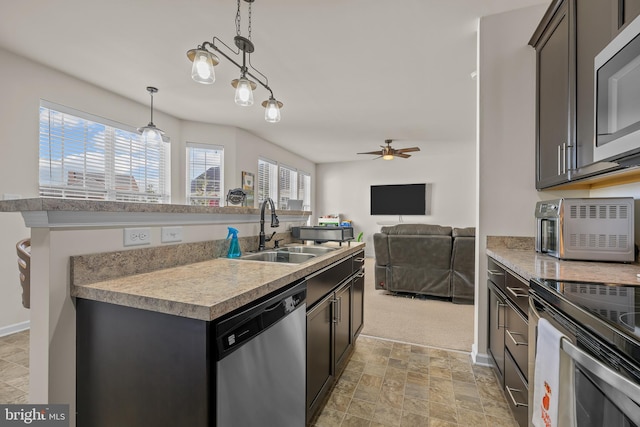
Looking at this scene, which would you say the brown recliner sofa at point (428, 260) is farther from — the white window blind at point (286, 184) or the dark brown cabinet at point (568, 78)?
the white window blind at point (286, 184)

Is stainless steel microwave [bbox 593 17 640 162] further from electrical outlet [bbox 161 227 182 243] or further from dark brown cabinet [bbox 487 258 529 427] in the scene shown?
electrical outlet [bbox 161 227 182 243]

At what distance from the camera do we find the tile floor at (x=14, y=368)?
175cm

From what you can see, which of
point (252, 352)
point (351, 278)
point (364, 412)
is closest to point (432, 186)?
point (351, 278)

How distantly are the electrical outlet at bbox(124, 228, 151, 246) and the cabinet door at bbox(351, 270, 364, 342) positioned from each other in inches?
56.6

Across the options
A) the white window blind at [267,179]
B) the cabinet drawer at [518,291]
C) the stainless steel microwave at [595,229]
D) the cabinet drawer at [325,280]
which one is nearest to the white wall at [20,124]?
the cabinet drawer at [325,280]

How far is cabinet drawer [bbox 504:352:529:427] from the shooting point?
4.18 ft

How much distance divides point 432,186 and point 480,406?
6.18 meters

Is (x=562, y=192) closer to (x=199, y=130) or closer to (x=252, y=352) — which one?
(x=252, y=352)

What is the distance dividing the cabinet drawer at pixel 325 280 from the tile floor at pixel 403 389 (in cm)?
72

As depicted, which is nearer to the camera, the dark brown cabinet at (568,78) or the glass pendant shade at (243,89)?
the dark brown cabinet at (568,78)

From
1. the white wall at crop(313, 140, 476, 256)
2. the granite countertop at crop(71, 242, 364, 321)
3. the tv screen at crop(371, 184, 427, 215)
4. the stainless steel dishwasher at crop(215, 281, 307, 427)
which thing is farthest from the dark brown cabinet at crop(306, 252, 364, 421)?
the tv screen at crop(371, 184, 427, 215)

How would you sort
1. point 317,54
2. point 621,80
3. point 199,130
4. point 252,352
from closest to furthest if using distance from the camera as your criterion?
point 252,352
point 621,80
point 317,54
point 199,130

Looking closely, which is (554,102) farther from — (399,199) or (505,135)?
(399,199)

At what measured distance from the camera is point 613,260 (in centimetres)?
157
